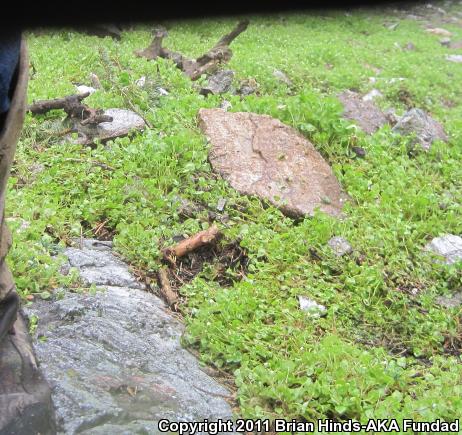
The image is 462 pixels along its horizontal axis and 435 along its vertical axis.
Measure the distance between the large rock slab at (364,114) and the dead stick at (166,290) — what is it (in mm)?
3569

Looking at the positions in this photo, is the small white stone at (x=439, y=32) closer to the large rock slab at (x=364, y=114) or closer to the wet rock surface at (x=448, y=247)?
the large rock slab at (x=364, y=114)

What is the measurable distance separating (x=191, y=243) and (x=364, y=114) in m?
3.59

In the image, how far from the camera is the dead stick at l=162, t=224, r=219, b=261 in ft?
14.7

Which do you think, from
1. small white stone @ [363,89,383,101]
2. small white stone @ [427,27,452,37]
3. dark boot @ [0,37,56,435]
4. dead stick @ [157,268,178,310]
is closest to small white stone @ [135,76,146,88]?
small white stone @ [363,89,383,101]

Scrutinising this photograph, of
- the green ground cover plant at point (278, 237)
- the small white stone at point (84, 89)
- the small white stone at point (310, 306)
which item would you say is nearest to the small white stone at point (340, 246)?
the green ground cover plant at point (278, 237)

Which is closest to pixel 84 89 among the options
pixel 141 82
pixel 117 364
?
pixel 141 82

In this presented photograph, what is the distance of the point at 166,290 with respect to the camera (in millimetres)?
4125

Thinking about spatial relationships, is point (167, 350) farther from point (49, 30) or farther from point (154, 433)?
point (49, 30)

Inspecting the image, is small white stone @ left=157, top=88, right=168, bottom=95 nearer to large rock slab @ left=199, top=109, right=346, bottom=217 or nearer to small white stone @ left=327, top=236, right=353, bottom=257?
large rock slab @ left=199, top=109, right=346, bottom=217

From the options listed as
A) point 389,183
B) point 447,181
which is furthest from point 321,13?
point 447,181

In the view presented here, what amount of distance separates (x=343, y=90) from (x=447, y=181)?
2.81 meters

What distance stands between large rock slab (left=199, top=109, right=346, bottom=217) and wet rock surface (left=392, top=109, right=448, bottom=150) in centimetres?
134

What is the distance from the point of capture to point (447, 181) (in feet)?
21.1

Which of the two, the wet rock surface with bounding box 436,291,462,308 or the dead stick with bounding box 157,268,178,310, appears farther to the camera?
the wet rock surface with bounding box 436,291,462,308
